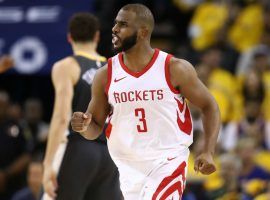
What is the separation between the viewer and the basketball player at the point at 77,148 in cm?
674

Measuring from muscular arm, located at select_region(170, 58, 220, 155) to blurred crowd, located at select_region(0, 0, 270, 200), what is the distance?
2481 mm

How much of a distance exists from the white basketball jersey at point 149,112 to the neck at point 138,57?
0.04 meters

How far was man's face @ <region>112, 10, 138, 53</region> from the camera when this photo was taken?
567 cm

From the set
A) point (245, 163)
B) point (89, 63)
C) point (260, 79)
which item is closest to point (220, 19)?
point (260, 79)

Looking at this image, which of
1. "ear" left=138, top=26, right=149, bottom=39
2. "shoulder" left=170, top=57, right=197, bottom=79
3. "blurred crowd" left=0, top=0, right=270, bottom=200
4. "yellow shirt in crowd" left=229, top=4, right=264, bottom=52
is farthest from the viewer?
"yellow shirt in crowd" left=229, top=4, right=264, bottom=52

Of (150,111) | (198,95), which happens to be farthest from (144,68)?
(198,95)

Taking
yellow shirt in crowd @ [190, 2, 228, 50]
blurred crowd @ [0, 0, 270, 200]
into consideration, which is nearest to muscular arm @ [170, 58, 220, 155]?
blurred crowd @ [0, 0, 270, 200]

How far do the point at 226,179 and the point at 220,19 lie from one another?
4654 millimetres

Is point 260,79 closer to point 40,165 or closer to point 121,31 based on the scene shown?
point 40,165

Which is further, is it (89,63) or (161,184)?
(89,63)

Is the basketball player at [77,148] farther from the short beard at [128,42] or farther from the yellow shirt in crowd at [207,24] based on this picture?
the yellow shirt in crowd at [207,24]

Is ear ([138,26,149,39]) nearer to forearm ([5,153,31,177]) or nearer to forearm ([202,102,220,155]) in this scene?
forearm ([202,102,220,155])

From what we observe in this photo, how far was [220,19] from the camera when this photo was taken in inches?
502

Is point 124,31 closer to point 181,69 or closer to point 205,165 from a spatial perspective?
point 181,69
